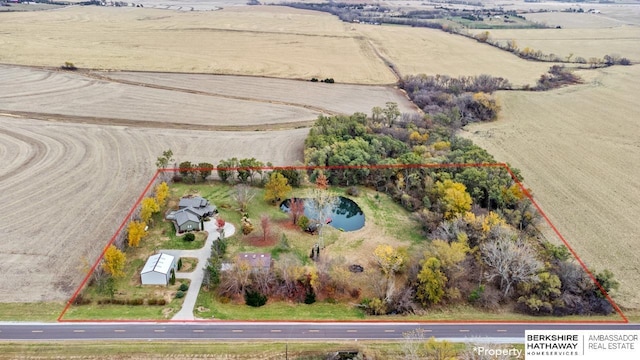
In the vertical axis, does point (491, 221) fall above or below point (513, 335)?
above

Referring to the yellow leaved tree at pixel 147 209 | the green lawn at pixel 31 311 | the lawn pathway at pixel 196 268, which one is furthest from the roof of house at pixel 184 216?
the green lawn at pixel 31 311

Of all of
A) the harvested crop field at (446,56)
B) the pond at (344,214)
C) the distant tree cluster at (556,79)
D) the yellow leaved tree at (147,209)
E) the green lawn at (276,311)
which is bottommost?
the green lawn at (276,311)

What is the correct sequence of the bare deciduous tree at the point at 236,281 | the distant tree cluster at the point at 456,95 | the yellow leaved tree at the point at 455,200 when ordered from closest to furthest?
the bare deciduous tree at the point at 236,281 < the yellow leaved tree at the point at 455,200 < the distant tree cluster at the point at 456,95

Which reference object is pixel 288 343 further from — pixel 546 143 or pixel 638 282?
pixel 546 143

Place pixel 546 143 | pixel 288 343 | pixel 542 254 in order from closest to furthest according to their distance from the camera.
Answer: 1. pixel 288 343
2. pixel 542 254
3. pixel 546 143

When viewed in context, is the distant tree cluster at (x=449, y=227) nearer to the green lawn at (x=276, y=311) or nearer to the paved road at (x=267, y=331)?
the green lawn at (x=276, y=311)

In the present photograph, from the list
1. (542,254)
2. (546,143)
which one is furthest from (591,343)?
(546,143)

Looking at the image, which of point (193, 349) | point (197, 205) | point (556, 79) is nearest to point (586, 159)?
point (556, 79)
